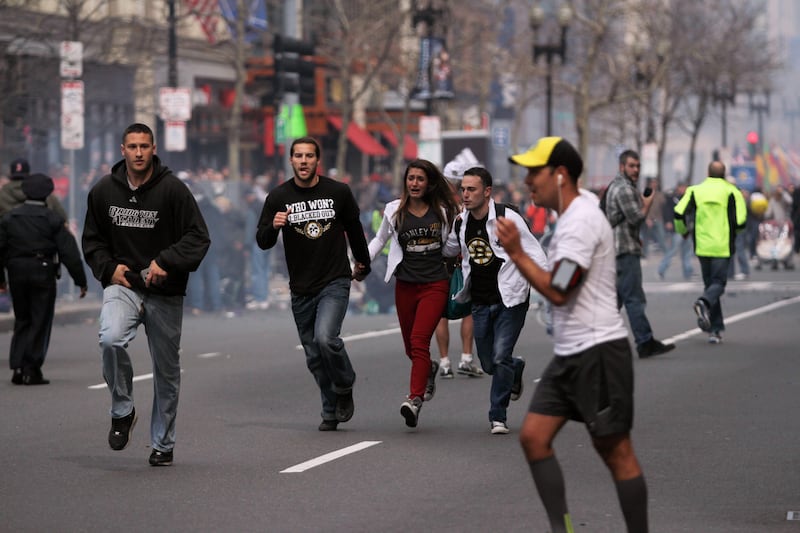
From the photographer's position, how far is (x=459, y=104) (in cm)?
6625

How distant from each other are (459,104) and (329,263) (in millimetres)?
55866

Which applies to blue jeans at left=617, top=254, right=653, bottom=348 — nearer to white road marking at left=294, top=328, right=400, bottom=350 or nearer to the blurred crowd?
white road marking at left=294, top=328, right=400, bottom=350

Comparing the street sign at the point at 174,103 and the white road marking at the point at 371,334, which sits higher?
the street sign at the point at 174,103

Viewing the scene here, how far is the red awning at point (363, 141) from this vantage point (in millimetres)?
54250

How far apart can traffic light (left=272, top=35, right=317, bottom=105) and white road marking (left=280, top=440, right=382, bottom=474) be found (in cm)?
1548

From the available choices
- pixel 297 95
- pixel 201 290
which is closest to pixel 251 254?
pixel 201 290

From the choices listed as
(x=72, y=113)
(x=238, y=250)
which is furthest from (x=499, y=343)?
(x=238, y=250)

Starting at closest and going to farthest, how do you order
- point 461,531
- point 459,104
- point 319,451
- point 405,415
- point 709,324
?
point 461,531 → point 319,451 → point 405,415 → point 709,324 → point 459,104

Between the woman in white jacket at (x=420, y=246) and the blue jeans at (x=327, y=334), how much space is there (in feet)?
1.80

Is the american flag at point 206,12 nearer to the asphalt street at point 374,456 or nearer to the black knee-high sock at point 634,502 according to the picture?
the asphalt street at point 374,456

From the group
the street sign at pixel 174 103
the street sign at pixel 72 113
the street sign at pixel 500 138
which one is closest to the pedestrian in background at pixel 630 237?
the street sign at pixel 72 113

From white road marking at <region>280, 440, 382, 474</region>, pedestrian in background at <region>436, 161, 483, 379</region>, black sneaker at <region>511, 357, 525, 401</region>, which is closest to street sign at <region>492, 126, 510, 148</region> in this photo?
pedestrian in background at <region>436, 161, 483, 379</region>

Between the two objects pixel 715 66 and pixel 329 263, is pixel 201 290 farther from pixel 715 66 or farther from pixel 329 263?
pixel 715 66

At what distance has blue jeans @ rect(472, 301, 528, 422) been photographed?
35.9 feet
